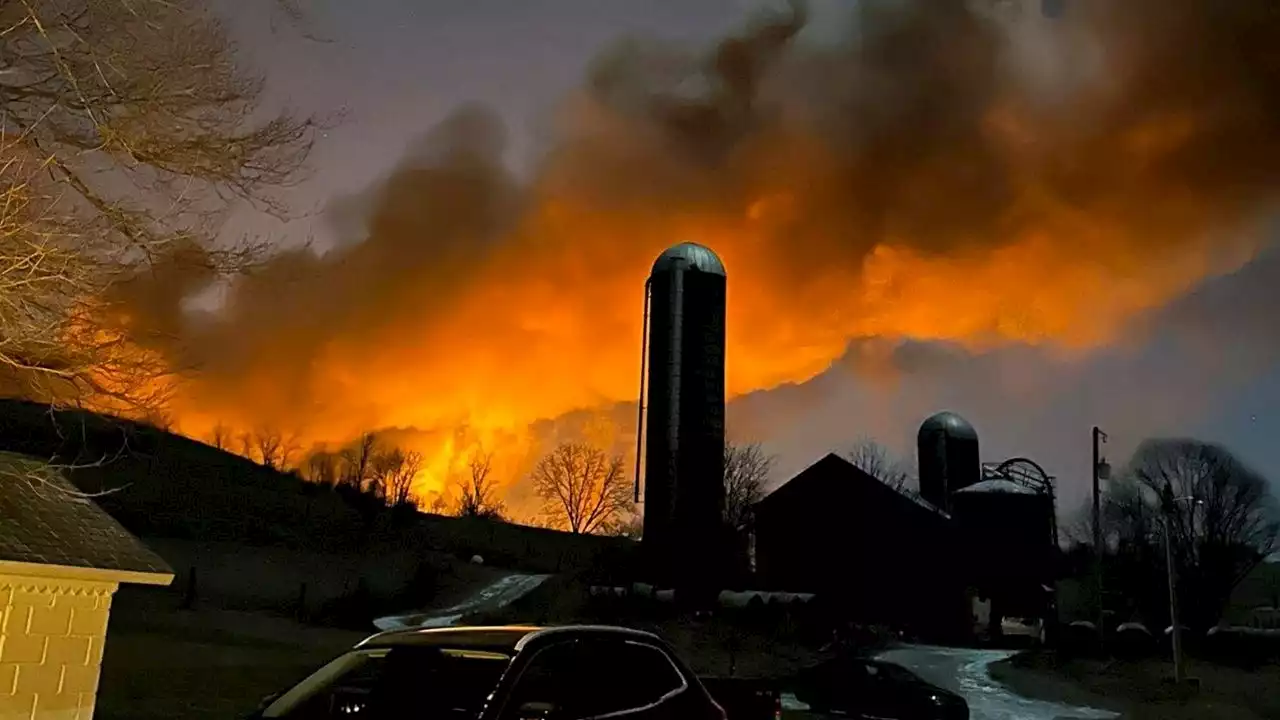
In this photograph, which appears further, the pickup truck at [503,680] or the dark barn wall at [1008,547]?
the dark barn wall at [1008,547]

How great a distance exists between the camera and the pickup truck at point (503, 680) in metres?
4.95

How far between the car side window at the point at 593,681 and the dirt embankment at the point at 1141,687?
1995 cm

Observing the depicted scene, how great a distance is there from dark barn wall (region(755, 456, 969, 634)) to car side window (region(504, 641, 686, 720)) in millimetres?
32100

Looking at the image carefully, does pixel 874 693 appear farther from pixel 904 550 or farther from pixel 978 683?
pixel 904 550

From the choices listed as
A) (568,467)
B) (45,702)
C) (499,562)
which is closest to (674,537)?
(499,562)

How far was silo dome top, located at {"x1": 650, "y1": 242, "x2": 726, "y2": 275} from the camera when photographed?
122ft

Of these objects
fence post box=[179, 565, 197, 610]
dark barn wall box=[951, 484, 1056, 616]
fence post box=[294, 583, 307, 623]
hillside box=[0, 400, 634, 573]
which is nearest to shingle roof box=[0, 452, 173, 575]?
fence post box=[179, 565, 197, 610]

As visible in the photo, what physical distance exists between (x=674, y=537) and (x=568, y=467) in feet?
148

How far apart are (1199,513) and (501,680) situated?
74788mm

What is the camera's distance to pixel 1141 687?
86.2 ft

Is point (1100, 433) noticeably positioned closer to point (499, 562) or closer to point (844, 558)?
point (844, 558)

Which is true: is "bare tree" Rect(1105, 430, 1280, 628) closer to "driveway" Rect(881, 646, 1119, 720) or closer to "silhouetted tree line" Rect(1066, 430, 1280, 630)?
"silhouetted tree line" Rect(1066, 430, 1280, 630)

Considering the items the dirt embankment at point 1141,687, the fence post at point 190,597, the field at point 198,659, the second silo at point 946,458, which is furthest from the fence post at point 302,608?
the second silo at point 946,458

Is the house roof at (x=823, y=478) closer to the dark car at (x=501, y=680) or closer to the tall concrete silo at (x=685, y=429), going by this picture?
the tall concrete silo at (x=685, y=429)
